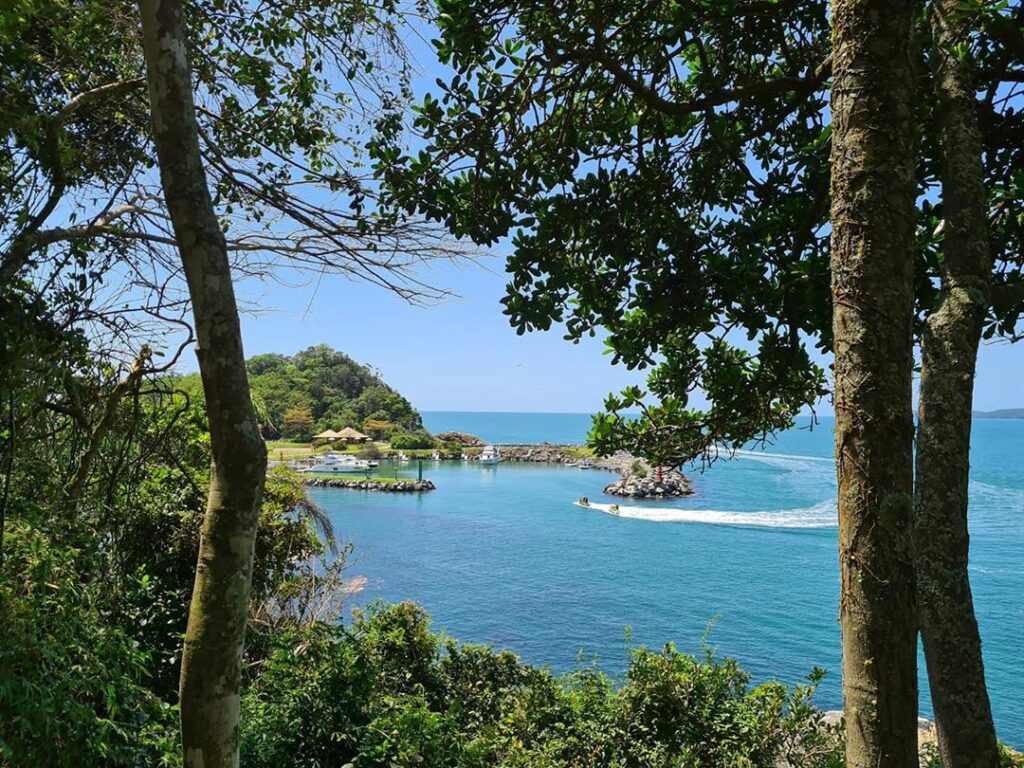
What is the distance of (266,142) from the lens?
3.89m

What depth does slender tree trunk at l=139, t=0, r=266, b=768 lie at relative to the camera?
180 cm

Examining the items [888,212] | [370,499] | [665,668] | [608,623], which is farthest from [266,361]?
[888,212]

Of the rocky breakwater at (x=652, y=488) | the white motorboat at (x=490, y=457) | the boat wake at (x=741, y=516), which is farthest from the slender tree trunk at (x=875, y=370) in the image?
the white motorboat at (x=490, y=457)

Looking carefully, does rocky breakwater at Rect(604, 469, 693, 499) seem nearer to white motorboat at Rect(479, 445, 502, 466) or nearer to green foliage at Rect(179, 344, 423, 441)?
green foliage at Rect(179, 344, 423, 441)

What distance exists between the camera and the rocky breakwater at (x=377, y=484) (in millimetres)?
45625

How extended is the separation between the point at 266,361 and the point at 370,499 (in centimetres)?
1298

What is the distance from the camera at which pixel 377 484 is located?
154ft

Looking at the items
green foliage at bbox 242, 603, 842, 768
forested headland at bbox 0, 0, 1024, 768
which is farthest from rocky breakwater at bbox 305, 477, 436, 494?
forested headland at bbox 0, 0, 1024, 768

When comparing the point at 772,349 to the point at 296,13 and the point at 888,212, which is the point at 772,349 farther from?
the point at 296,13

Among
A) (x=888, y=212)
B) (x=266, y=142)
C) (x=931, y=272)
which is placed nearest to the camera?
(x=888, y=212)

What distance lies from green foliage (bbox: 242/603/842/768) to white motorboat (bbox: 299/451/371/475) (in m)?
47.6

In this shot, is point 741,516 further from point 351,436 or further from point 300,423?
point 351,436

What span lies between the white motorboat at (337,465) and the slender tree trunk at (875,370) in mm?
53126

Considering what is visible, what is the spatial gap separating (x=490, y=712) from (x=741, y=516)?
102 feet
